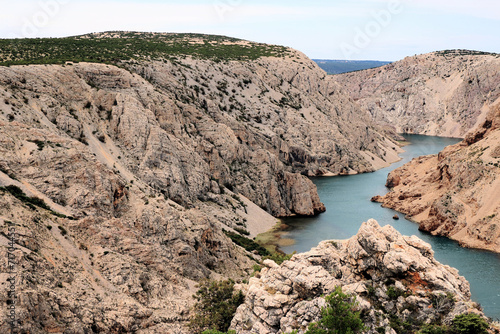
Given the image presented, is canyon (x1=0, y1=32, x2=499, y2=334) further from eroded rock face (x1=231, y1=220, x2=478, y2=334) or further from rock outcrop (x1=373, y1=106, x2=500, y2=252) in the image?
rock outcrop (x1=373, y1=106, x2=500, y2=252)

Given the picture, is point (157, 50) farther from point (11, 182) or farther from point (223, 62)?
point (11, 182)

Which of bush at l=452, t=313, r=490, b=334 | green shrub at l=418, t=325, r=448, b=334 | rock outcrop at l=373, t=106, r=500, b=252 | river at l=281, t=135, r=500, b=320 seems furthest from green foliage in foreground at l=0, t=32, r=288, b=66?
bush at l=452, t=313, r=490, b=334

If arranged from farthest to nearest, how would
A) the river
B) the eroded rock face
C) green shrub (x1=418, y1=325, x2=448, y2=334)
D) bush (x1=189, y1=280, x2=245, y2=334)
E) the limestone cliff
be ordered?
1. the river
2. bush (x1=189, y1=280, x2=245, y2=334)
3. the limestone cliff
4. the eroded rock face
5. green shrub (x1=418, y1=325, x2=448, y2=334)

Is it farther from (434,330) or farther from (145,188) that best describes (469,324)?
(145,188)

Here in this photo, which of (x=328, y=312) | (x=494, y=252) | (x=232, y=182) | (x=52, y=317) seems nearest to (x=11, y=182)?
(x=52, y=317)

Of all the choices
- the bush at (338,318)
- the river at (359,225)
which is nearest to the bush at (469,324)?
the bush at (338,318)
